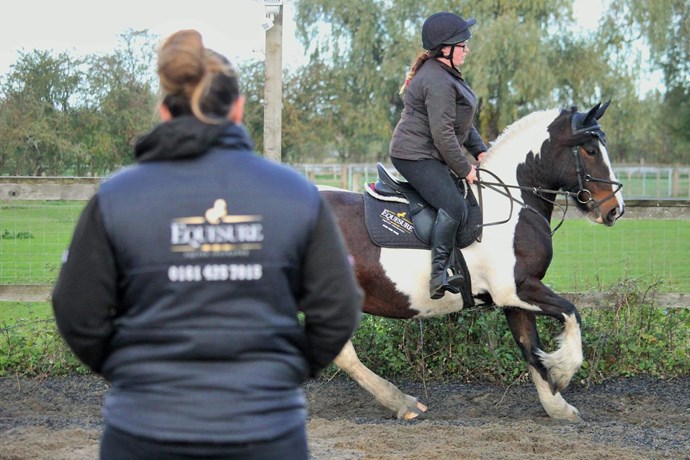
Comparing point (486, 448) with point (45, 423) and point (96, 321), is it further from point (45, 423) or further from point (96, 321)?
point (96, 321)

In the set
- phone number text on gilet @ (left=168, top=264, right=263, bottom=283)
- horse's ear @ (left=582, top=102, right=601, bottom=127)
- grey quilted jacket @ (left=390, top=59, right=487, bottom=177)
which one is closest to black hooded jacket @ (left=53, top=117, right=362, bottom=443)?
phone number text on gilet @ (left=168, top=264, right=263, bottom=283)

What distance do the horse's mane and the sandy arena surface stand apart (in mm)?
2015

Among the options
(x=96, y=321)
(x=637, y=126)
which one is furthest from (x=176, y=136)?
(x=637, y=126)

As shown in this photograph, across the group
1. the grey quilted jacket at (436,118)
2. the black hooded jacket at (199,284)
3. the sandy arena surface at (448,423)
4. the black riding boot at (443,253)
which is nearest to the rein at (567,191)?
the grey quilted jacket at (436,118)

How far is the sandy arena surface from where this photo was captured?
19.3 ft

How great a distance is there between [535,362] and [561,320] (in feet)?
1.37

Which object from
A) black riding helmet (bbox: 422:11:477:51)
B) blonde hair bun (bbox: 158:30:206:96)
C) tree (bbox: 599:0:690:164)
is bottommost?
blonde hair bun (bbox: 158:30:206:96)

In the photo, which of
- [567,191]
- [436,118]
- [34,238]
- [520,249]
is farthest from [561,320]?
[34,238]

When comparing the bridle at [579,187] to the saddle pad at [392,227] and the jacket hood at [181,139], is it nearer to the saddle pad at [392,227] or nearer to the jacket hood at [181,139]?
the saddle pad at [392,227]

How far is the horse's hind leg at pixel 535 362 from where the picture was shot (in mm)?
7094

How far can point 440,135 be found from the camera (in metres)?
6.78

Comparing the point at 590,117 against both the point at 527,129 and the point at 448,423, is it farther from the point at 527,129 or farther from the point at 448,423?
the point at 448,423

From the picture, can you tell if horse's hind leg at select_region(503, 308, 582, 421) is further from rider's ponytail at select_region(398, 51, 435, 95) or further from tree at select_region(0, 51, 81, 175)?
tree at select_region(0, 51, 81, 175)

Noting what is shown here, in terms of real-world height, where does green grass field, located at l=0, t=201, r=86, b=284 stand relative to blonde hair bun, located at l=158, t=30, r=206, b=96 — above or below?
below
